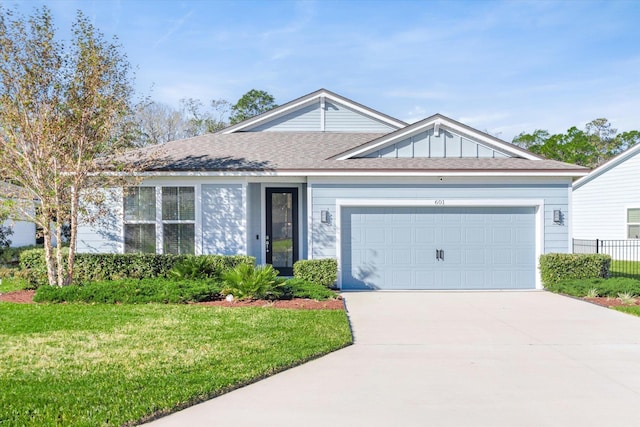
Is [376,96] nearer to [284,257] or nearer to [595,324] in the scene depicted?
[284,257]

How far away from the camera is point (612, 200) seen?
22.0m

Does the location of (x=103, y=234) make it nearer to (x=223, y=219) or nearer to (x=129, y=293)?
(x=223, y=219)

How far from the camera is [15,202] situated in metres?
10.7

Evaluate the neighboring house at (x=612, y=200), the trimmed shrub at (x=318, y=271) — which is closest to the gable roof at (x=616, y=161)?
the neighboring house at (x=612, y=200)

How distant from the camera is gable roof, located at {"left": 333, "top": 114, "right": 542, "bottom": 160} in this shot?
41.4ft

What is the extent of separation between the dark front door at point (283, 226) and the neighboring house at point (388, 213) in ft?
2.51

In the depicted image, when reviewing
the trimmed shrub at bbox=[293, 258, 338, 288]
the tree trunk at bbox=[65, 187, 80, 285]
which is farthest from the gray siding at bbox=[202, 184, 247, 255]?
the tree trunk at bbox=[65, 187, 80, 285]

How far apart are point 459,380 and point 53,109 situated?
9.88 m

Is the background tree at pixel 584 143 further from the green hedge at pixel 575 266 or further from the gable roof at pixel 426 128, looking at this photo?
the green hedge at pixel 575 266

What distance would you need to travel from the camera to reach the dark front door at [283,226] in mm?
13461

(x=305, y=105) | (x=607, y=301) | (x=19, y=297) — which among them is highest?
(x=305, y=105)

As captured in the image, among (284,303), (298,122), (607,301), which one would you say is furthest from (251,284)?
(298,122)

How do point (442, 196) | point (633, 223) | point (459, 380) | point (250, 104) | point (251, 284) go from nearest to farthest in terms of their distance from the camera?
point (459, 380)
point (251, 284)
point (442, 196)
point (633, 223)
point (250, 104)

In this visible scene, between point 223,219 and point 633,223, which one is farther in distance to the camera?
point 633,223
